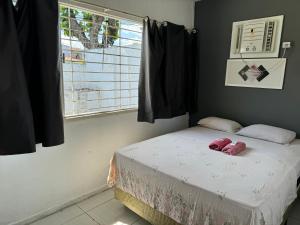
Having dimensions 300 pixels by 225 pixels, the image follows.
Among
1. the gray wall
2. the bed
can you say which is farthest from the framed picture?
the bed

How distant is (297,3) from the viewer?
2.47 metres

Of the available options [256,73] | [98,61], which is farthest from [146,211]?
[256,73]

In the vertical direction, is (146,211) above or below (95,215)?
above

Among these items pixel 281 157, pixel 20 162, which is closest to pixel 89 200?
pixel 20 162

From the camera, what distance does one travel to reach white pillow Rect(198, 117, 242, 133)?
112 inches

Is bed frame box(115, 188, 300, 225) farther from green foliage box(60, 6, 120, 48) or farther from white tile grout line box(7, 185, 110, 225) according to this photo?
green foliage box(60, 6, 120, 48)

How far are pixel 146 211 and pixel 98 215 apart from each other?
1.85 ft

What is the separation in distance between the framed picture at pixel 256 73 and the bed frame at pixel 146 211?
1.53 metres

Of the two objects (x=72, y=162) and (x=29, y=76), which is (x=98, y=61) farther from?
(x=72, y=162)

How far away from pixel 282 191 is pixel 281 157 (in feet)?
1.78

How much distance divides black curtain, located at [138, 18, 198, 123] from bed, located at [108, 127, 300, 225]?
0.63 metres

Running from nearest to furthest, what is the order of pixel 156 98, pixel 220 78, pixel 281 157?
pixel 281 157, pixel 156 98, pixel 220 78

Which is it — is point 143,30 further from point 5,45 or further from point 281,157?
point 281,157

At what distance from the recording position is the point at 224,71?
3.14m
